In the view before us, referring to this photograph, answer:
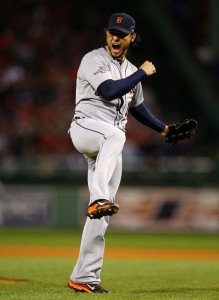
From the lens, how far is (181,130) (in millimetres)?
5234

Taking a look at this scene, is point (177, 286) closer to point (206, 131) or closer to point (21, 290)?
point (21, 290)

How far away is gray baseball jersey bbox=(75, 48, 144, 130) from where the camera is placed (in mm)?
4773

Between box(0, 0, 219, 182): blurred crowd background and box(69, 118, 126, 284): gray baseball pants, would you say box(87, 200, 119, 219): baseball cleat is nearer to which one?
box(69, 118, 126, 284): gray baseball pants

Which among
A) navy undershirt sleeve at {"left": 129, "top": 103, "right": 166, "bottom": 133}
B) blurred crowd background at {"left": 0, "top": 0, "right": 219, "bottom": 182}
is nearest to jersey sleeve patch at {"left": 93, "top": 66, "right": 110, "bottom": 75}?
navy undershirt sleeve at {"left": 129, "top": 103, "right": 166, "bottom": 133}

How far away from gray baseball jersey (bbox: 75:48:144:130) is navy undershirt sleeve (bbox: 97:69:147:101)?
0.09 m

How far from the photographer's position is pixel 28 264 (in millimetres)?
7875

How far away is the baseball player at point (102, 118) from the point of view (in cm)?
464

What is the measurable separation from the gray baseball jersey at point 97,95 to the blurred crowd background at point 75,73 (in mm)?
9542

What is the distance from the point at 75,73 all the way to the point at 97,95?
451 inches

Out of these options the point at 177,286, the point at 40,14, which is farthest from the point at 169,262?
the point at 40,14

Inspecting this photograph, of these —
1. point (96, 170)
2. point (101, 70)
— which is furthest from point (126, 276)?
point (101, 70)

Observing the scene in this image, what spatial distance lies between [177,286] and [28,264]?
2699 millimetres

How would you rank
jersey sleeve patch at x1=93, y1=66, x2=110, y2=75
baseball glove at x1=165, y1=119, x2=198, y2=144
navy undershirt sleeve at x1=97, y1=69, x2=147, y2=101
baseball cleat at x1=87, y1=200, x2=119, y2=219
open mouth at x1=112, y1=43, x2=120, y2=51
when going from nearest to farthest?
baseball cleat at x1=87, y1=200, x2=119, y2=219 → navy undershirt sleeve at x1=97, y1=69, x2=147, y2=101 → jersey sleeve patch at x1=93, y1=66, x2=110, y2=75 → open mouth at x1=112, y1=43, x2=120, y2=51 → baseball glove at x1=165, y1=119, x2=198, y2=144

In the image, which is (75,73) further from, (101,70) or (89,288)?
(89,288)
